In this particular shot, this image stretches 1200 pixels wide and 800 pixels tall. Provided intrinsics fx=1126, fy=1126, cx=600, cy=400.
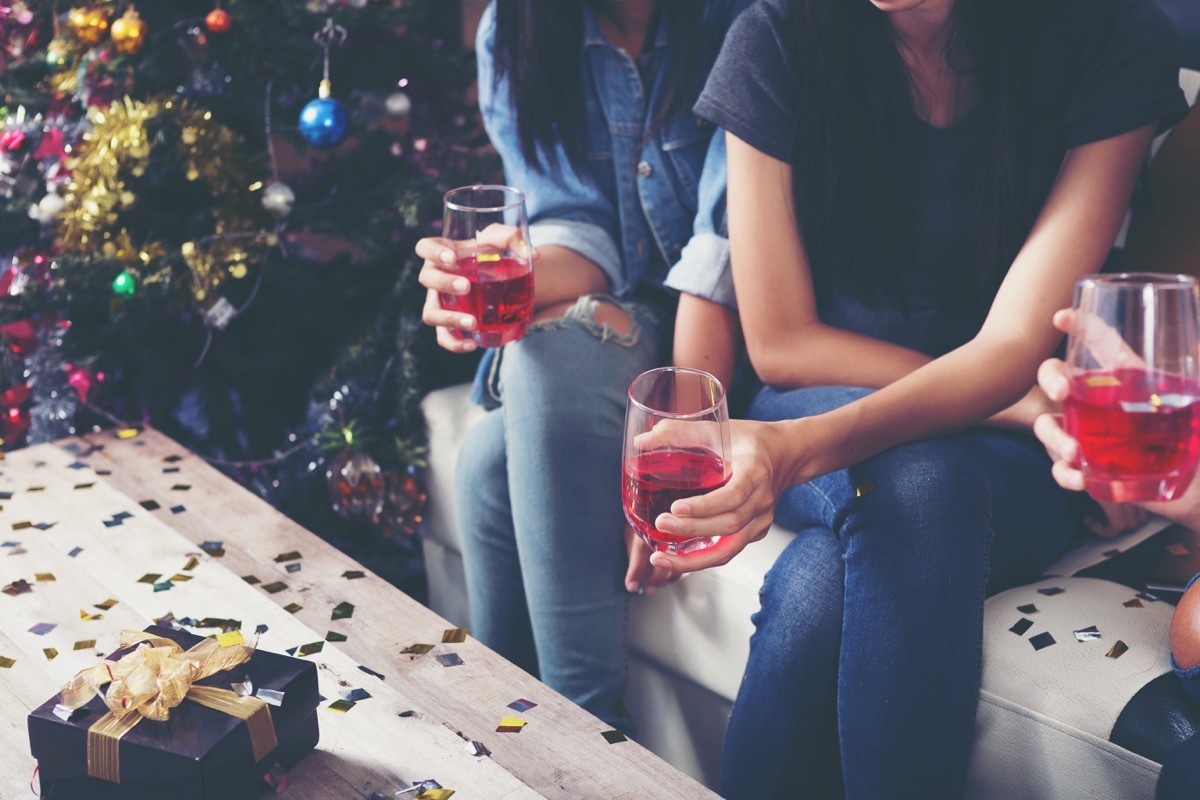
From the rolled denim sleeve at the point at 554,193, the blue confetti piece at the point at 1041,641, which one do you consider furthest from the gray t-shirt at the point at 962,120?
the blue confetti piece at the point at 1041,641

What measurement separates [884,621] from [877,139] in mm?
639

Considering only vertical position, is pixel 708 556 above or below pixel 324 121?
below

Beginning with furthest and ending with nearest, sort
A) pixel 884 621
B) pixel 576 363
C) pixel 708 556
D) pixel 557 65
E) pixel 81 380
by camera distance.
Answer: pixel 81 380 < pixel 557 65 < pixel 576 363 < pixel 884 621 < pixel 708 556

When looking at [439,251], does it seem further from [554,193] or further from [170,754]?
[170,754]

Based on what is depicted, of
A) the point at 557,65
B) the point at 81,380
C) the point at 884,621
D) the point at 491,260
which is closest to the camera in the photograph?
the point at 884,621

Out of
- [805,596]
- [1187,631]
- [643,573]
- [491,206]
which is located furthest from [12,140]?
[1187,631]

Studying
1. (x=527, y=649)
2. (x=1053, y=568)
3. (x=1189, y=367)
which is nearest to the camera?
(x=1189, y=367)

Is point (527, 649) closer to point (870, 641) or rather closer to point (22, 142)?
point (870, 641)

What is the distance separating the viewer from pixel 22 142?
6.97 ft

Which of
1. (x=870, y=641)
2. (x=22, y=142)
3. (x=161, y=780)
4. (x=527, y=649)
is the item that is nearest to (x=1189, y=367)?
(x=870, y=641)

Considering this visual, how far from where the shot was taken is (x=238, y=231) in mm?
2049

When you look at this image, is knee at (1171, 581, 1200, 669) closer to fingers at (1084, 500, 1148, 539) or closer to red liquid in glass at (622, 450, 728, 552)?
fingers at (1084, 500, 1148, 539)

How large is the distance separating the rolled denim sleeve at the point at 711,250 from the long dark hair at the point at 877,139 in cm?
13

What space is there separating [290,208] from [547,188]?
58 cm
